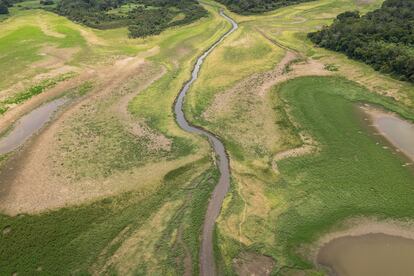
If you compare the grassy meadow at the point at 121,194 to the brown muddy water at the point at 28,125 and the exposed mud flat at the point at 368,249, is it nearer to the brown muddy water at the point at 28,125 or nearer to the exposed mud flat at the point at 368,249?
A: the brown muddy water at the point at 28,125

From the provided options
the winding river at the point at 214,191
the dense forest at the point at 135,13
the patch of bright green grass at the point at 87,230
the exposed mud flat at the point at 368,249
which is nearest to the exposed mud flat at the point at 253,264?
the winding river at the point at 214,191

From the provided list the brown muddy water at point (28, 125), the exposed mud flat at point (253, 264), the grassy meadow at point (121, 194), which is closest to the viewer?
the exposed mud flat at point (253, 264)

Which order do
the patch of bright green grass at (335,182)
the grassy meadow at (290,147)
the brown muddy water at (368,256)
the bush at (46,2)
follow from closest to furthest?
1. the brown muddy water at (368,256)
2. the grassy meadow at (290,147)
3. the patch of bright green grass at (335,182)
4. the bush at (46,2)

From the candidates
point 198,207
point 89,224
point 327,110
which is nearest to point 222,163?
point 198,207

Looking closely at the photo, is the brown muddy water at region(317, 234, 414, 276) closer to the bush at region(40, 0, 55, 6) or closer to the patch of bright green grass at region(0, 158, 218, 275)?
the patch of bright green grass at region(0, 158, 218, 275)

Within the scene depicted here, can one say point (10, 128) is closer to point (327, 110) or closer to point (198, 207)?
point (198, 207)

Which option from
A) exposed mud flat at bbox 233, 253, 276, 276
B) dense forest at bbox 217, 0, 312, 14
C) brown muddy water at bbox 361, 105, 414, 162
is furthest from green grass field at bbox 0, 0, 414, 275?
dense forest at bbox 217, 0, 312, 14
